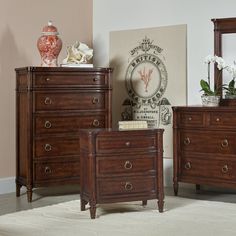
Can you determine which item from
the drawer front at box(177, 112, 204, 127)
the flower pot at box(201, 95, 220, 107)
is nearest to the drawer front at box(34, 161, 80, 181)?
the drawer front at box(177, 112, 204, 127)

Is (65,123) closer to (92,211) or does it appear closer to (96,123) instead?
(96,123)

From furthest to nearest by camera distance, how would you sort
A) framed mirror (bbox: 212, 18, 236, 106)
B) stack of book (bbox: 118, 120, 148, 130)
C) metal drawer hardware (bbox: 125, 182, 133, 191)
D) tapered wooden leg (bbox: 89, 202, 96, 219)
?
framed mirror (bbox: 212, 18, 236, 106)
stack of book (bbox: 118, 120, 148, 130)
metal drawer hardware (bbox: 125, 182, 133, 191)
tapered wooden leg (bbox: 89, 202, 96, 219)

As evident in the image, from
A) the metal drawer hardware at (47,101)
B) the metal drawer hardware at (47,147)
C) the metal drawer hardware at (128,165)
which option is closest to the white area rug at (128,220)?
the metal drawer hardware at (128,165)

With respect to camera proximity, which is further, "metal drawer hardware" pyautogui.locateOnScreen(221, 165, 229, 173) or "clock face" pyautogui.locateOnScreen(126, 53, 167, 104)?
"clock face" pyautogui.locateOnScreen(126, 53, 167, 104)

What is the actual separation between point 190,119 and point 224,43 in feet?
2.80

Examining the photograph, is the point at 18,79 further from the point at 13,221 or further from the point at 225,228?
the point at 225,228

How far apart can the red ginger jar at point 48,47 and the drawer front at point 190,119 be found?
4.29 feet

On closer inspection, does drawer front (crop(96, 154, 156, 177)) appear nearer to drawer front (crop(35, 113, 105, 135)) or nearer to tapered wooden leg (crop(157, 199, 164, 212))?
tapered wooden leg (crop(157, 199, 164, 212))

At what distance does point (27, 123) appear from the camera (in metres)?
5.50

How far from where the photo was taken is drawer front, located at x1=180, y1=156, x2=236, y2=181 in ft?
17.3

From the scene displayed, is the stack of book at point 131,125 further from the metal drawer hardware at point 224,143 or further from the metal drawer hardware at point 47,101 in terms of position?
the metal drawer hardware at point 47,101

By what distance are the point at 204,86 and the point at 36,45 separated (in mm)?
1810

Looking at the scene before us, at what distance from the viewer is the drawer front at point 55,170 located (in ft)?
18.2

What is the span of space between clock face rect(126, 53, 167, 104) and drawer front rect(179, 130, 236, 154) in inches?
34.6
